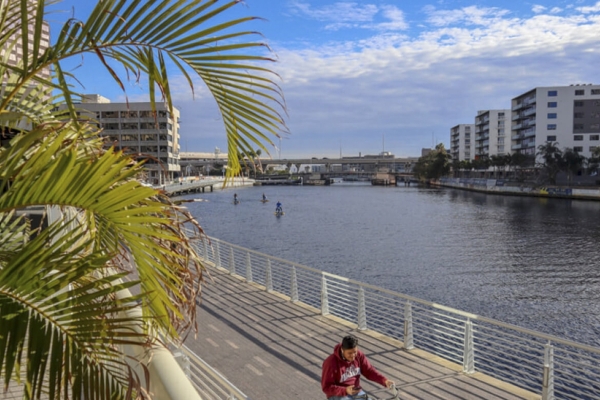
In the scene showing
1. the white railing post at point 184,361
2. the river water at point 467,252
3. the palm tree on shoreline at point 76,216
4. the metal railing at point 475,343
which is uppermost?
the palm tree on shoreline at point 76,216

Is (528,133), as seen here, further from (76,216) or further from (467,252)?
(76,216)

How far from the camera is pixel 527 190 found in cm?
9194

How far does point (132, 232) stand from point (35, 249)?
34 centimetres

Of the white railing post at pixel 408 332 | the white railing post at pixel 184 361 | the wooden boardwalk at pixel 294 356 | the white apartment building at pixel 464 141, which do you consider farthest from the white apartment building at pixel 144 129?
the white apartment building at pixel 464 141

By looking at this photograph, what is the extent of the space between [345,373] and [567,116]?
110 m

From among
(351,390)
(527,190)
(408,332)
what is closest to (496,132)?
(527,190)

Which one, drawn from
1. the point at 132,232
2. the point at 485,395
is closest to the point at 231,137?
the point at 132,232

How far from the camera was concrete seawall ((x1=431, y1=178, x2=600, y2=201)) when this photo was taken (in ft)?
258

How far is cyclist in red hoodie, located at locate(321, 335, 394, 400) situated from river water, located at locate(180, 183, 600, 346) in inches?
652

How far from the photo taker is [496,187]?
10162 centimetres

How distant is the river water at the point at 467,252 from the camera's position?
2267cm

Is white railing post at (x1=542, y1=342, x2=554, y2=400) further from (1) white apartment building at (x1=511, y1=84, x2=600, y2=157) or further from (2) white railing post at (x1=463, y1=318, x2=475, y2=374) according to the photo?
(1) white apartment building at (x1=511, y1=84, x2=600, y2=157)

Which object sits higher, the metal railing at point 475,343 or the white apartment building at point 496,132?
the white apartment building at point 496,132

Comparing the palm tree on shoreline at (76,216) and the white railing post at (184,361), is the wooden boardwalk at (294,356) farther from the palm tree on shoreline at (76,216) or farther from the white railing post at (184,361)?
the palm tree on shoreline at (76,216)
